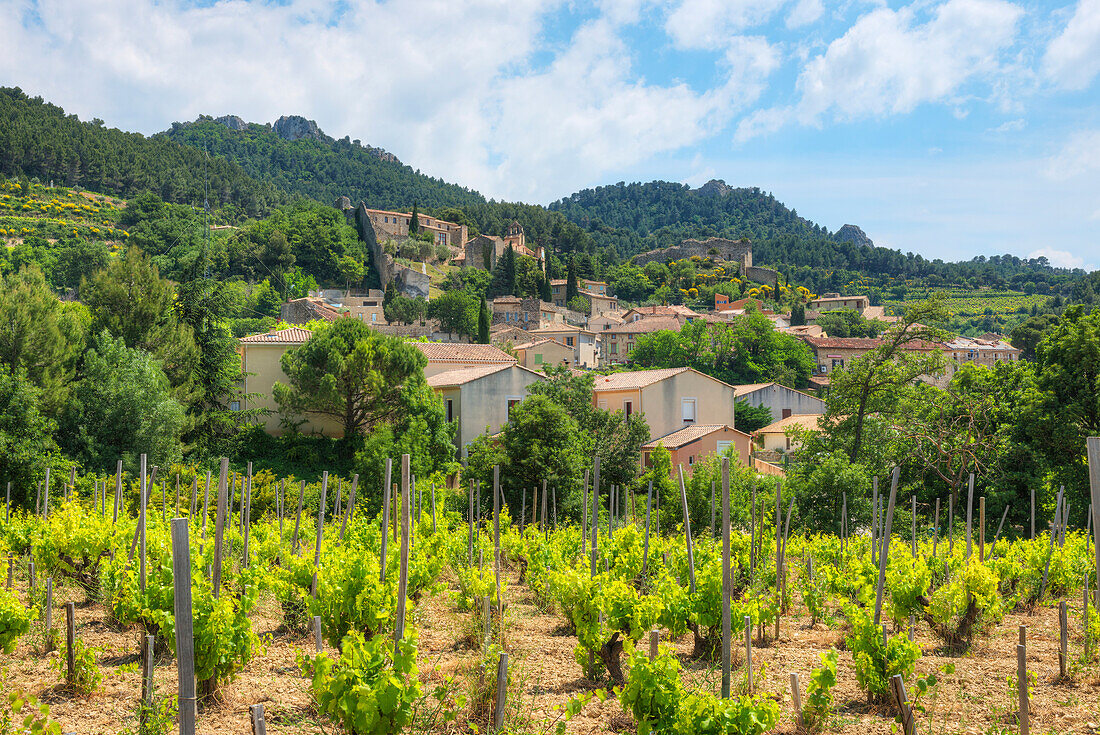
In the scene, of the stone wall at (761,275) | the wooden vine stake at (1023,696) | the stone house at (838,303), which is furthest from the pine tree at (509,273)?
the wooden vine stake at (1023,696)

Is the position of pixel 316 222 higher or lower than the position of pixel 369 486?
higher

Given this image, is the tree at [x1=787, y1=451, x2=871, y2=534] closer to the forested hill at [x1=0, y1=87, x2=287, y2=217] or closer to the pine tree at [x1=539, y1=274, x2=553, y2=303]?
the pine tree at [x1=539, y1=274, x2=553, y2=303]

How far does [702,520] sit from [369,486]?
30.6 feet

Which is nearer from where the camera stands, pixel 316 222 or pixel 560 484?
pixel 560 484

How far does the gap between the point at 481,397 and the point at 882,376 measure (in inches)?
515

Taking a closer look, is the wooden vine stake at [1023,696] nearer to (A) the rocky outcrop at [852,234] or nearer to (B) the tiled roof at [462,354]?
(B) the tiled roof at [462,354]

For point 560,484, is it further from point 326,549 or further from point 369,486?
point 326,549

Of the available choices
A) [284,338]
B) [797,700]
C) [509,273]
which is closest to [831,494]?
[797,700]

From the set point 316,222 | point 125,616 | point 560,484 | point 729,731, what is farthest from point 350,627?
point 316,222

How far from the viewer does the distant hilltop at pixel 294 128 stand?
534ft

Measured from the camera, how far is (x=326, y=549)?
356 inches

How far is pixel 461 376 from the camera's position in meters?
28.9

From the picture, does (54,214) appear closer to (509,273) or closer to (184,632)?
(509,273)

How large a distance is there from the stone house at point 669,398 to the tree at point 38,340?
55.5ft
